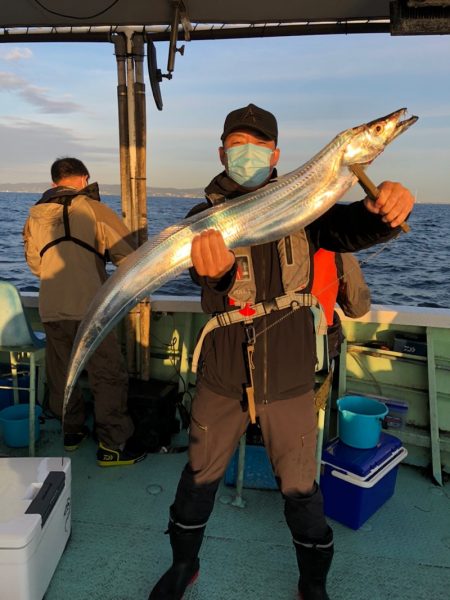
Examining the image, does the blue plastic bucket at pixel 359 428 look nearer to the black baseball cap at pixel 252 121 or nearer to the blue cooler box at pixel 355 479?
the blue cooler box at pixel 355 479

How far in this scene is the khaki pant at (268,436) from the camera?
2.64 meters

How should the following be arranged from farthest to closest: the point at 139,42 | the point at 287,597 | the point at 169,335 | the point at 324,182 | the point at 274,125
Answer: the point at 169,335 → the point at 139,42 → the point at 287,597 → the point at 274,125 → the point at 324,182

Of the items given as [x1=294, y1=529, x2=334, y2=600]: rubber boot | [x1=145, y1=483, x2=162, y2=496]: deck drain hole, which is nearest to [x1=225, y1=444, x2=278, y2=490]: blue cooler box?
[x1=145, y1=483, x2=162, y2=496]: deck drain hole

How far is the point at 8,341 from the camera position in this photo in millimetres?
4469

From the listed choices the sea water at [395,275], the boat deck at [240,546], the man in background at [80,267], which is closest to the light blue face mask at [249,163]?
the man in background at [80,267]

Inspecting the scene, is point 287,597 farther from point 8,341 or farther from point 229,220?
point 8,341

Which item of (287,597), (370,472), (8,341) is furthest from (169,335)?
(287,597)

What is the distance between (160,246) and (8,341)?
2.64m

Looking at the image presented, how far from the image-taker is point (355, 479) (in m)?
3.57

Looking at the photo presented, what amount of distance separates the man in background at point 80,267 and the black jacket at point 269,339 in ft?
6.13

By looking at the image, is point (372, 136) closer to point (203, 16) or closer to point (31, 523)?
point (31, 523)

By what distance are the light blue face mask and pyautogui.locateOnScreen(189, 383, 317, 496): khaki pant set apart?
117 centimetres

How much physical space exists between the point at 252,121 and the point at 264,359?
1248 millimetres

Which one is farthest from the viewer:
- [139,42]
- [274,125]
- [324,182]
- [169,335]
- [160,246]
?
[169,335]
